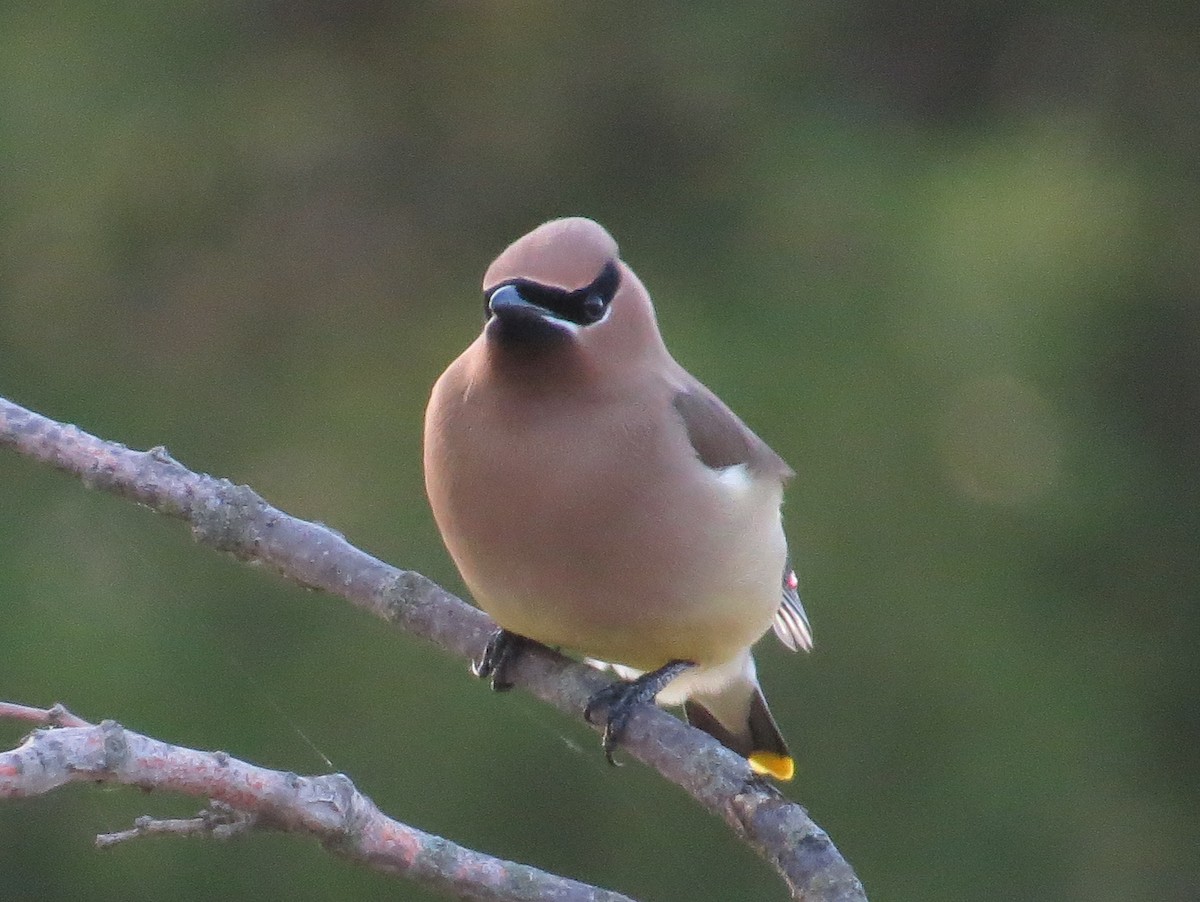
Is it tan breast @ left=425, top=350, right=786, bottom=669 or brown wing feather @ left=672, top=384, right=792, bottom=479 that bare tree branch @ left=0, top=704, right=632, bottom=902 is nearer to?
tan breast @ left=425, top=350, right=786, bottom=669

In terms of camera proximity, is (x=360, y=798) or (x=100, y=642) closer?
(x=360, y=798)

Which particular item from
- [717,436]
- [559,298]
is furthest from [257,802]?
[717,436]

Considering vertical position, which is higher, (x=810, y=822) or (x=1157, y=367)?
(x=810, y=822)

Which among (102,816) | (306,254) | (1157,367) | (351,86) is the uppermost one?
(1157,367)

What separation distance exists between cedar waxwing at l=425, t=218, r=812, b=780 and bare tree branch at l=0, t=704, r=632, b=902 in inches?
22.7

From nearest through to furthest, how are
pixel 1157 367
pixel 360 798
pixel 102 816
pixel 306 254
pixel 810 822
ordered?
pixel 360 798, pixel 810 822, pixel 102 816, pixel 1157 367, pixel 306 254

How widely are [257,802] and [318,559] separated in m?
0.83

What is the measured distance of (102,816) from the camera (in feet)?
15.9

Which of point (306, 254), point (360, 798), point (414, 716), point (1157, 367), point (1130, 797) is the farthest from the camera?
point (306, 254)

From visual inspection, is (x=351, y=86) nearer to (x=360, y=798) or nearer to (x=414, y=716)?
(x=414, y=716)

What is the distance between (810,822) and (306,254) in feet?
15.4

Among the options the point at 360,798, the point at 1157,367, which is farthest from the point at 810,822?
the point at 1157,367

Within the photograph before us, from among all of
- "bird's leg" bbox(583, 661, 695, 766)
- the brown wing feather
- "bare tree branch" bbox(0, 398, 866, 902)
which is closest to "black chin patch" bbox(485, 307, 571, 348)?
the brown wing feather

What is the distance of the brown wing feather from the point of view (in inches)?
117
